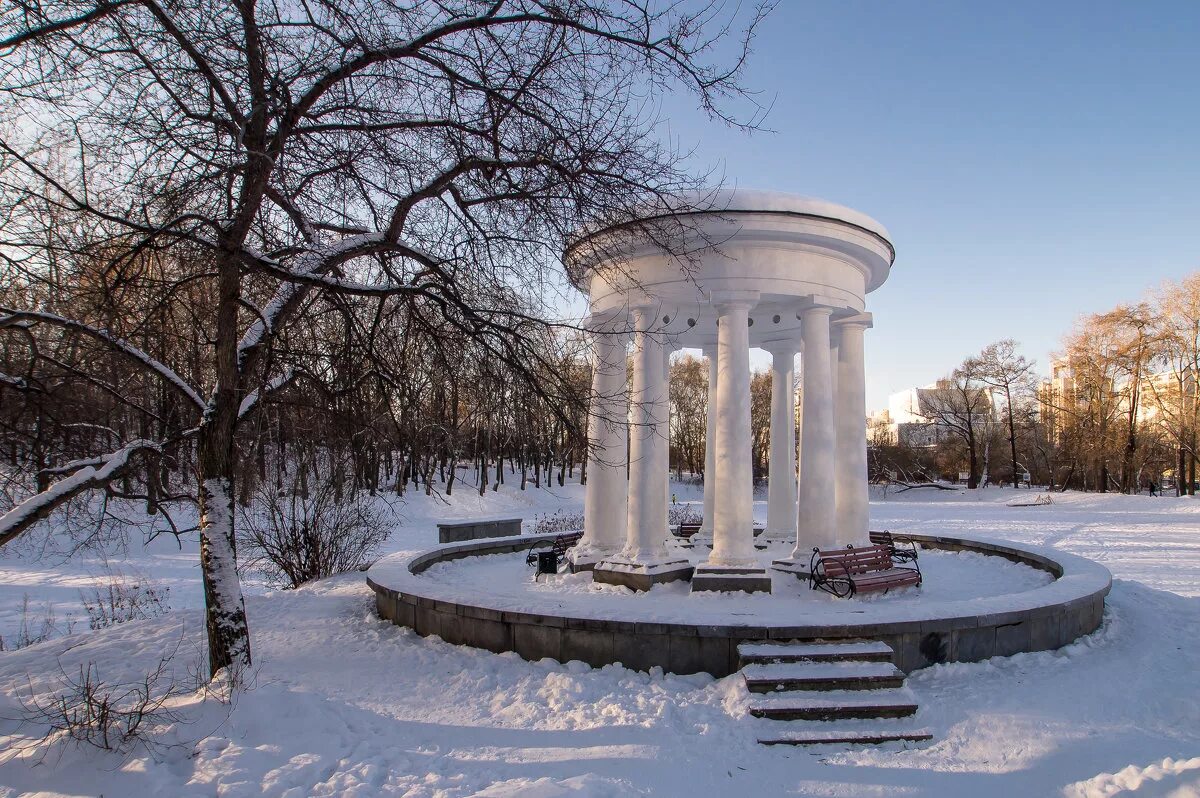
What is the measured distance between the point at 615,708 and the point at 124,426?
7843mm

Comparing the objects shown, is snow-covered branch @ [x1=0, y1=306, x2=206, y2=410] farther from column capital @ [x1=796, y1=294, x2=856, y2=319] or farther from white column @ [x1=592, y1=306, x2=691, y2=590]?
column capital @ [x1=796, y1=294, x2=856, y2=319]

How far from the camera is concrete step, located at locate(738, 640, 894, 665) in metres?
7.03

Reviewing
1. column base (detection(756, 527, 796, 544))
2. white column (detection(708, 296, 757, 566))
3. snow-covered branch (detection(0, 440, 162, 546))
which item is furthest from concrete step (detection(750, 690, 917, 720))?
column base (detection(756, 527, 796, 544))

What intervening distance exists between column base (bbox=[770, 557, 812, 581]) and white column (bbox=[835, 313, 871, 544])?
4.40ft

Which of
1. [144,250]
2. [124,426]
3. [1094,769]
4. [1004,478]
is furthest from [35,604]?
[1004,478]

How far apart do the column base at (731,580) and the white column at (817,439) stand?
139 cm

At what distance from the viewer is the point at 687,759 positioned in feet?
18.2

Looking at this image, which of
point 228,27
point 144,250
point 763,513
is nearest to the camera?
point 228,27

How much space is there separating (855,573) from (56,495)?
982 cm

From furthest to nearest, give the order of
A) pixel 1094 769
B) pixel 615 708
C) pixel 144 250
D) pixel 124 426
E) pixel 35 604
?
pixel 35 604 → pixel 124 426 → pixel 615 708 → pixel 144 250 → pixel 1094 769

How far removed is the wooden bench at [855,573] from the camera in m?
10.7

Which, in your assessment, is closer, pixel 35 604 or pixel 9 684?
pixel 9 684

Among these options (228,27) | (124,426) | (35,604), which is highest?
(228,27)

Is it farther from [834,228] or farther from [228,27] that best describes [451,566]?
[228,27]
